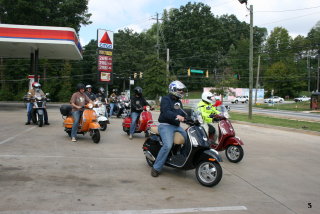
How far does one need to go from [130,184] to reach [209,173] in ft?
4.37

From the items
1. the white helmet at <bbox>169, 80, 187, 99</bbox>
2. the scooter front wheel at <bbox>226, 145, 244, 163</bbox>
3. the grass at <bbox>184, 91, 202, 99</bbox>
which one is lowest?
the scooter front wheel at <bbox>226, 145, 244, 163</bbox>

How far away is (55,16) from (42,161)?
A: 42.2 m

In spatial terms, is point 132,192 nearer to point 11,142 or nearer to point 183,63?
point 11,142

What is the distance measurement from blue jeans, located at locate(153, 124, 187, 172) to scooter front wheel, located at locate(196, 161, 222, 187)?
61cm

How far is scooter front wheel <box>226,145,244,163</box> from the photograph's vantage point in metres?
7.15

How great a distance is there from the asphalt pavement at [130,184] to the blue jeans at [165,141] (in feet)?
0.98

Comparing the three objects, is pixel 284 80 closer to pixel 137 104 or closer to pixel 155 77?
pixel 155 77

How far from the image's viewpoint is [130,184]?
16.8 ft

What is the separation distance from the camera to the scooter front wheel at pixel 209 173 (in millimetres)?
5039

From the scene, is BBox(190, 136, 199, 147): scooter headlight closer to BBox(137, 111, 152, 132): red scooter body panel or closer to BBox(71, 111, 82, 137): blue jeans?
BBox(71, 111, 82, 137): blue jeans

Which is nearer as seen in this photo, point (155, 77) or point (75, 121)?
point (75, 121)

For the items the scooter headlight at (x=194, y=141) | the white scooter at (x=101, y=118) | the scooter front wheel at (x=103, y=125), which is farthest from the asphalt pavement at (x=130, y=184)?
the scooter front wheel at (x=103, y=125)

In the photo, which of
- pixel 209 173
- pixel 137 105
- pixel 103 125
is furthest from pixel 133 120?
pixel 209 173

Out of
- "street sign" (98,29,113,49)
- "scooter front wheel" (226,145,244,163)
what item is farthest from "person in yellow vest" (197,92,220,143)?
"street sign" (98,29,113,49)
